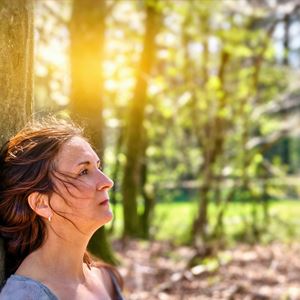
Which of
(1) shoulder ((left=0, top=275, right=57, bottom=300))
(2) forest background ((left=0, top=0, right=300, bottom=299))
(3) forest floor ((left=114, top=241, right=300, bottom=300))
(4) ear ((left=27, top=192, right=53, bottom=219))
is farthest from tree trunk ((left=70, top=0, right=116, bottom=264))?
(1) shoulder ((left=0, top=275, right=57, bottom=300))

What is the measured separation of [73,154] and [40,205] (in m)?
0.21

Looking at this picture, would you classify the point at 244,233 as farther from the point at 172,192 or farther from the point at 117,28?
the point at 117,28

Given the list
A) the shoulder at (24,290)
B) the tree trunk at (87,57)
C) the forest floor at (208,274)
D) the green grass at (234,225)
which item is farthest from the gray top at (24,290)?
the green grass at (234,225)

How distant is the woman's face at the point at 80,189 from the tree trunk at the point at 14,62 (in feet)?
1.05

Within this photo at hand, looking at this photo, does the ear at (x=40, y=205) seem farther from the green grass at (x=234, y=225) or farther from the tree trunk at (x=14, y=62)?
the green grass at (x=234, y=225)

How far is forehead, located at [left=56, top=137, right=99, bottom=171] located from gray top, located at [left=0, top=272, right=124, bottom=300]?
0.39 metres

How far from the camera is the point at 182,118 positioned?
1086cm

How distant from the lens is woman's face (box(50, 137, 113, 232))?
84.1 inches

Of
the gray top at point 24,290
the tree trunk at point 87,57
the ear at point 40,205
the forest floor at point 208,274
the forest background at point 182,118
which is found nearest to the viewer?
the gray top at point 24,290

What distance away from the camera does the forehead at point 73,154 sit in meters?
2.17

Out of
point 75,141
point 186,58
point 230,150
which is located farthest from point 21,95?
point 230,150

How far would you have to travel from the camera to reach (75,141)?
2.24 meters

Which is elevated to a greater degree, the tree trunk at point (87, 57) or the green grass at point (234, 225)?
the tree trunk at point (87, 57)

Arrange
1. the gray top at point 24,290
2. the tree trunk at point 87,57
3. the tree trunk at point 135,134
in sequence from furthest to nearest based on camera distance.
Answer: the tree trunk at point 135,134
the tree trunk at point 87,57
the gray top at point 24,290
